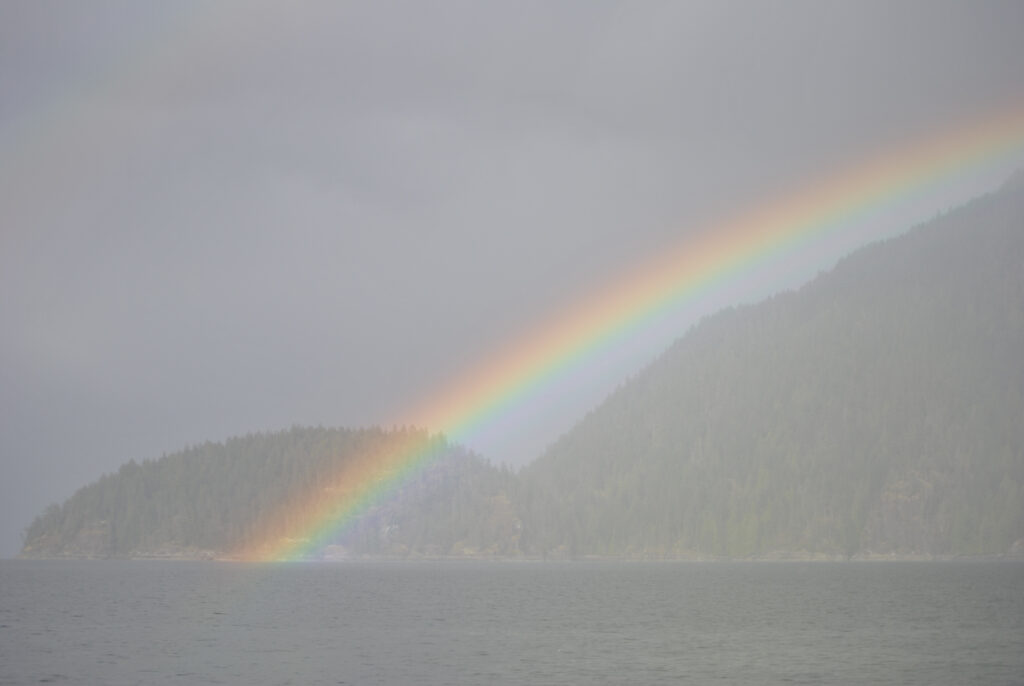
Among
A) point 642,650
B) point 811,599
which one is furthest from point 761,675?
point 811,599

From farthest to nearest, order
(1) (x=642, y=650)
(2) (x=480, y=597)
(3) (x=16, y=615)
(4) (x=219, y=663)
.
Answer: (2) (x=480, y=597) < (3) (x=16, y=615) < (1) (x=642, y=650) < (4) (x=219, y=663)

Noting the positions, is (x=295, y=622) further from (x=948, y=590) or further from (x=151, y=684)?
(x=948, y=590)

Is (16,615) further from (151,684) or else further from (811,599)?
(811,599)

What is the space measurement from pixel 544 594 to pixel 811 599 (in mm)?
41187

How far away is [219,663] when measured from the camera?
7569 cm

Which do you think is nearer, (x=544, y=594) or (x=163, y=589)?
(x=544, y=594)

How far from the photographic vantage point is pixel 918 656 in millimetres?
77750

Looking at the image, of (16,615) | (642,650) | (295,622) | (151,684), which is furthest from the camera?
(16,615)

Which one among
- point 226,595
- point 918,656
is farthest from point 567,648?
point 226,595

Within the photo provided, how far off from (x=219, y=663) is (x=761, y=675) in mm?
38364

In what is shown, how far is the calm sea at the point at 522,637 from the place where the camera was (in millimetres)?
69125

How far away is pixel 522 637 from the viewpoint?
9444cm

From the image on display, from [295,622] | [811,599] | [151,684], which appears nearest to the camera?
[151,684]

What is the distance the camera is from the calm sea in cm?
6912
